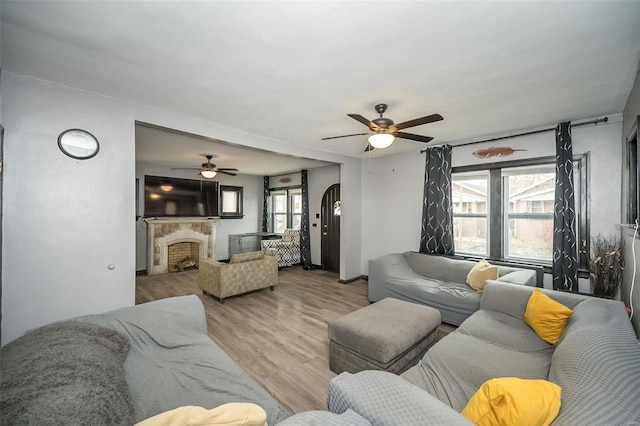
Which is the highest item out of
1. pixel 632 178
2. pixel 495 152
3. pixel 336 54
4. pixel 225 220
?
pixel 336 54

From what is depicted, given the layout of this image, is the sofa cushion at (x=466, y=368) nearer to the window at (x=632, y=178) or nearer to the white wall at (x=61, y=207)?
the window at (x=632, y=178)

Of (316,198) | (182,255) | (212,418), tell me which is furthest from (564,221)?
(182,255)

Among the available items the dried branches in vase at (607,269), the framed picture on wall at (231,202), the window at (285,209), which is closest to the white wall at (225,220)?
the framed picture on wall at (231,202)

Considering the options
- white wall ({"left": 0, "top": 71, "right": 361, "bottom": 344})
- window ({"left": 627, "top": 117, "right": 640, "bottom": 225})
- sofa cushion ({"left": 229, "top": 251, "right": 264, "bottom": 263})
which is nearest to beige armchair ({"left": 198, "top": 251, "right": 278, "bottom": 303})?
sofa cushion ({"left": 229, "top": 251, "right": 264, "bottom": 263})

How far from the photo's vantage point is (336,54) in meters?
1.89

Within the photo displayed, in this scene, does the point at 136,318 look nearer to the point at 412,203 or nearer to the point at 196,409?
the point at 196,409

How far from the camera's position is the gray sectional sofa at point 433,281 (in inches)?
127

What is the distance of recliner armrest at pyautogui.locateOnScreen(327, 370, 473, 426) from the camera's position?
940 mm

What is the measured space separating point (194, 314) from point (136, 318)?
0.40 meters

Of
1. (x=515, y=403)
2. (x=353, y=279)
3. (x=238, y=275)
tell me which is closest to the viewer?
(x=515, y=403)

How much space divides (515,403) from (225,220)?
7620 mm

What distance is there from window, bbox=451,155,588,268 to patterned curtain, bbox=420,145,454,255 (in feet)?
0.78

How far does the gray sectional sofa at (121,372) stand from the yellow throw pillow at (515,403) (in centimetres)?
91

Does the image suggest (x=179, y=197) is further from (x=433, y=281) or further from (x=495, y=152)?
(x=495, y=152)
